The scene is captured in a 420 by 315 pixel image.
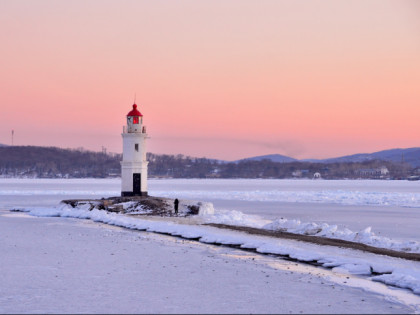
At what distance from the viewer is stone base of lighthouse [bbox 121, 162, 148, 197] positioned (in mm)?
41188

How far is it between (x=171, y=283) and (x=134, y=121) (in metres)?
30.1

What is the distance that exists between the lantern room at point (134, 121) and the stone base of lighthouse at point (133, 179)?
2.61m

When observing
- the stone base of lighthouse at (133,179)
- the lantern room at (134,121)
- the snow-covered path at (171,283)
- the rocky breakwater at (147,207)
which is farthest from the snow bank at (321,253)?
the lantern room at (134,121)

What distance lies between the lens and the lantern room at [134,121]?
41.6 metres

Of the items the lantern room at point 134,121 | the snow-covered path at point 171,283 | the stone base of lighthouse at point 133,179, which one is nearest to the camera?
the snow-covered path at point 171,283

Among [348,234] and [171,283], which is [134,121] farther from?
[171,283]

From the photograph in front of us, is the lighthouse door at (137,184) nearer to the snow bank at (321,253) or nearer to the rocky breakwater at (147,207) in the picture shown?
the rocky breakwater at (147,207)

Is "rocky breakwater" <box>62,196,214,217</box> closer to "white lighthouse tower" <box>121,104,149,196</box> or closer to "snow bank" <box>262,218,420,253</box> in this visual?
"white lighthouse tower" <box>121,104,149,196</box>

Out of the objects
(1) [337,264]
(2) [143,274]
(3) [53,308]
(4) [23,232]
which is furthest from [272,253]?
(4) [23,232]

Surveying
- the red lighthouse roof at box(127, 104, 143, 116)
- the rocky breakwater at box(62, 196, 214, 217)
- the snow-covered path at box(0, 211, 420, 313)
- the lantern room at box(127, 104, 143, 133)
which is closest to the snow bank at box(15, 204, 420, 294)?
the snow-covered path at box(0, 211, 420, 313)

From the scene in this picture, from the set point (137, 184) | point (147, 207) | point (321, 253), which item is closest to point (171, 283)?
point (321, 253)

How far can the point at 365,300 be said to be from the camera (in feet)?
36.1

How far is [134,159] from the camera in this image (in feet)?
136

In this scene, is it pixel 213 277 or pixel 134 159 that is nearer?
pixel 213 277
